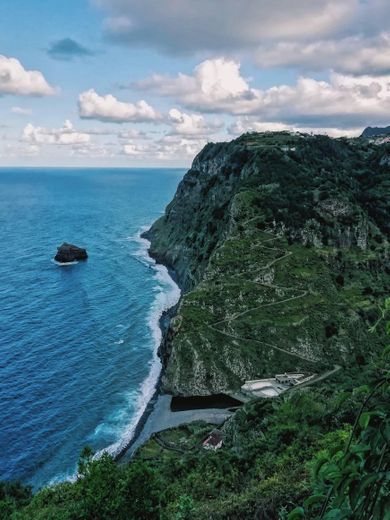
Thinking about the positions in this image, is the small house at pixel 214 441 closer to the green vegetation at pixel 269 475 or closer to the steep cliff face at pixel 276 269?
the green vegetation at pixel 269 475

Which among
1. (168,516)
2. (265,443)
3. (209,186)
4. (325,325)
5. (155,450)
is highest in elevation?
(209,186)

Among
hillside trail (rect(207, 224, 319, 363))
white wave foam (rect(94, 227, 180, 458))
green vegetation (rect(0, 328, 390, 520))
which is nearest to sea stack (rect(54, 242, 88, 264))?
white wave foam (rect(94, 227, 180, 458))

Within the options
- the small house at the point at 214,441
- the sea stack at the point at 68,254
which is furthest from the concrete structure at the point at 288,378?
the sea stack at the point at 68,254

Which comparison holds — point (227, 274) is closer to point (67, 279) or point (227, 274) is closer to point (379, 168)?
point (67, 279)

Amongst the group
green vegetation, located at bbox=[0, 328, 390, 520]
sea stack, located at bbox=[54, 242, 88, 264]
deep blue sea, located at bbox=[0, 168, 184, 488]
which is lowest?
A: deep blue sea, located at bbox=[0, 168, 184, 488]

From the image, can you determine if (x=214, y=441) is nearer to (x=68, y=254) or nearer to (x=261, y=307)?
(x=261, y=307)

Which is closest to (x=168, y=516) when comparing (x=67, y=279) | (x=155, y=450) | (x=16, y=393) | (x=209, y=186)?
(x=155, y=450)

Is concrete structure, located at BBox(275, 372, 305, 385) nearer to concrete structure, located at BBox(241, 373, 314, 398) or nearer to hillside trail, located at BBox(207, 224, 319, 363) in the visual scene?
concrete structure, located at BBox(241, 373, 314, 398)
